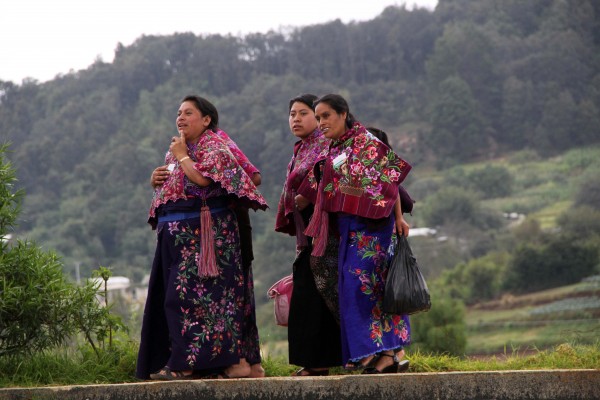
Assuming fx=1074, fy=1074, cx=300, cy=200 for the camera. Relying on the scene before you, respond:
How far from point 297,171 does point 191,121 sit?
2.28ft

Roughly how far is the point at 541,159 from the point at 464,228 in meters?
17.1

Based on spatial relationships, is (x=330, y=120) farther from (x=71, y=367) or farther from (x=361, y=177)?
(x=71, y=367)

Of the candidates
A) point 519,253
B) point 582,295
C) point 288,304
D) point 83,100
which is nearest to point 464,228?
point 519,253

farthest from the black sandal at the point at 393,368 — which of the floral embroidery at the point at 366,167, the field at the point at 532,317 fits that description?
the field at the point at 532,317

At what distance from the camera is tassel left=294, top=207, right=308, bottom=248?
6.30 m

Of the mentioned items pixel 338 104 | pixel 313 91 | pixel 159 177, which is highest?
pixel 313 91

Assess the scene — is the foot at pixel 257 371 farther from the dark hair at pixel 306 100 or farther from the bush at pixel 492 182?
the bush at pixel 492 182

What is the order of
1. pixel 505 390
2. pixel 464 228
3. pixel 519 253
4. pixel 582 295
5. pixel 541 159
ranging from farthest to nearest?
pixel 541 159 < pixel 464 228 < pixel 519 253 < pixel 582 295 < pixel 505 390

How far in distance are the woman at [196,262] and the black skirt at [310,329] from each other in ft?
1.07

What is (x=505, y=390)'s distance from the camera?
501 centimetres

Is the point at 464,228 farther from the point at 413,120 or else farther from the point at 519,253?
the point at 413,120

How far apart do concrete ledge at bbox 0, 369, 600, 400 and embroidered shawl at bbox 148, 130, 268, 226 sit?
1.29 meters

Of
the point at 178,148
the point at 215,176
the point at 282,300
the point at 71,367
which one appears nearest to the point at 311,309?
the point at 282,300

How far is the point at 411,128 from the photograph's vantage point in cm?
8525
